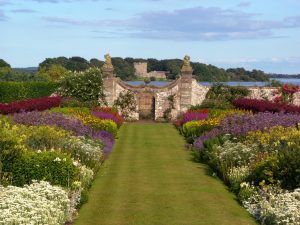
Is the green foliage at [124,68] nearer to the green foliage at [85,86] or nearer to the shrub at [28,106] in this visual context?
the green foliage at [85,86]

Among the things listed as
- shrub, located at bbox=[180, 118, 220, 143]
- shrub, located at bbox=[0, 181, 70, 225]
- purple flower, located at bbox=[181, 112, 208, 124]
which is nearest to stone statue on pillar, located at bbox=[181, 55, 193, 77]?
purple flower, located at bbox=[181, 112, 208, 124]

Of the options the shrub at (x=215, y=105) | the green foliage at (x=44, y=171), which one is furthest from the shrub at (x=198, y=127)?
the green foliage at (x=44, y=171)

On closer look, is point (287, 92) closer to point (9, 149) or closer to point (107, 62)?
point (107, 62)

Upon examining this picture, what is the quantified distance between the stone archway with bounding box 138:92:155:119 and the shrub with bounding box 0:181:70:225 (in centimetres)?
Result: 2627

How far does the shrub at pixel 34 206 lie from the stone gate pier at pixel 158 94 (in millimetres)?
25864

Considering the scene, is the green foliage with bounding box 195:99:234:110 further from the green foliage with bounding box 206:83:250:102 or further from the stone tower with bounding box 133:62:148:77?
the stone tower with bounding box 133:62:148:77

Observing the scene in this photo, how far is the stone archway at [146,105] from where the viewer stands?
37.3 m

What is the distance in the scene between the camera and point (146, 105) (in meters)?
37.5

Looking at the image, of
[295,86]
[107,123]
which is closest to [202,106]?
[295,86]

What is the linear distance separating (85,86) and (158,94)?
4.74 m

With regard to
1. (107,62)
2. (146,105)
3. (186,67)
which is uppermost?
(107,62)

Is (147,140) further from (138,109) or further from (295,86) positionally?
(295,86)

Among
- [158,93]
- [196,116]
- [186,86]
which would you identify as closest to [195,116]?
[196,116]

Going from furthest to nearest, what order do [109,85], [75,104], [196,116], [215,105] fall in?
1. [109,85]
2. [215,105]
3. [75,104]
4. [196,116]
